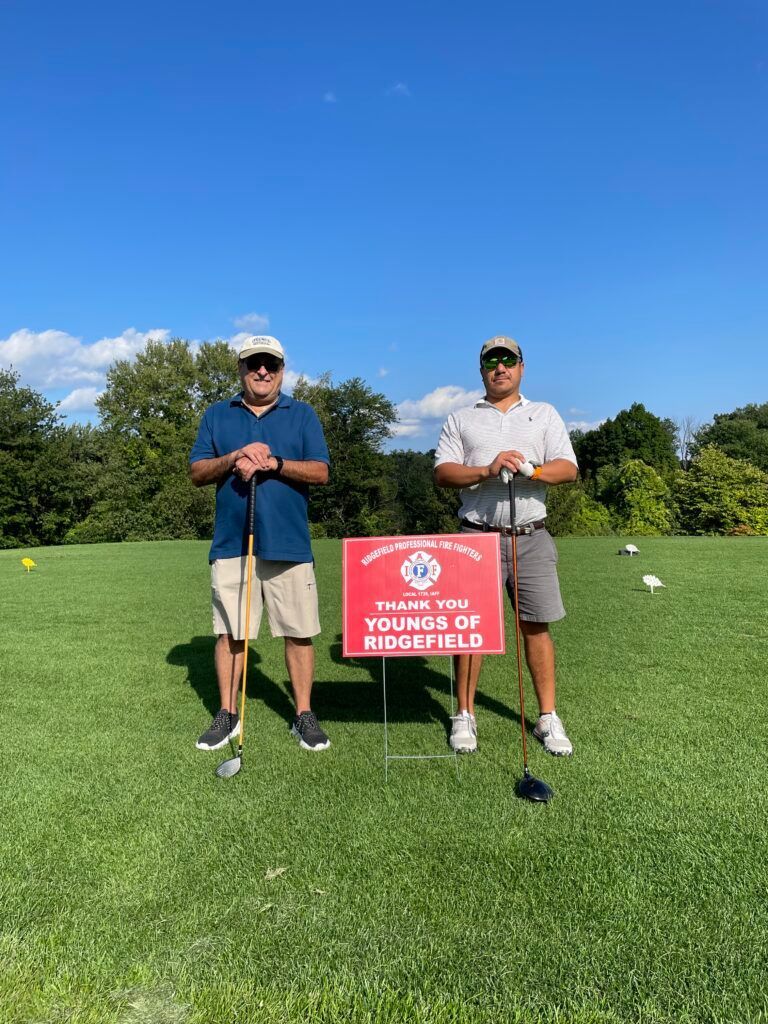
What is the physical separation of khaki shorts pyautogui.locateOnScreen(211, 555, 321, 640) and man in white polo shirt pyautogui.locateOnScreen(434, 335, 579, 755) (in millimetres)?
962

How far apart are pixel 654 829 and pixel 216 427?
3.03 metres

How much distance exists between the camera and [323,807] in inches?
119

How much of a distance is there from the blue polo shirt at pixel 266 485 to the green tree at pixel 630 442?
180 ft

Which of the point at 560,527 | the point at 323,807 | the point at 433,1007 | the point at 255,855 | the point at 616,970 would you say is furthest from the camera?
the point at 560,527

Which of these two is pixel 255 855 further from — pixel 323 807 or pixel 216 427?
pixel 216 427

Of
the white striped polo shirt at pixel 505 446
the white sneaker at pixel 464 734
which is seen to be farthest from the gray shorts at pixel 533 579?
the white sneaker at pixel 464 734

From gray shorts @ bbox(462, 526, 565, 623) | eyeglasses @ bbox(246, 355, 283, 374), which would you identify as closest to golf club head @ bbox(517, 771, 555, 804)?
gray shorts @ bbox(462, 526, 565, 623)

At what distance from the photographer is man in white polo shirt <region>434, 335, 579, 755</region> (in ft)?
12.6

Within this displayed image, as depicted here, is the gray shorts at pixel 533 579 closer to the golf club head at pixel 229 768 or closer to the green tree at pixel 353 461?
the golf club head at pixel 229 768

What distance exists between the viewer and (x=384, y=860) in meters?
2.57

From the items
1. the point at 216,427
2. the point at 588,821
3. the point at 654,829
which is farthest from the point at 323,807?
the point at 216,427

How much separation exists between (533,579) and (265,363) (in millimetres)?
1979

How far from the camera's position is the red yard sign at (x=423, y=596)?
3.64m

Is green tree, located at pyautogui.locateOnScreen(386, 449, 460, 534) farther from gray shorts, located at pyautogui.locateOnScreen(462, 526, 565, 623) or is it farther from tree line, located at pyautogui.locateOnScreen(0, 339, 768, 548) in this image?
gray shorts, located at pyautogui.locateOnScreen(462, 526, 565, 623)
